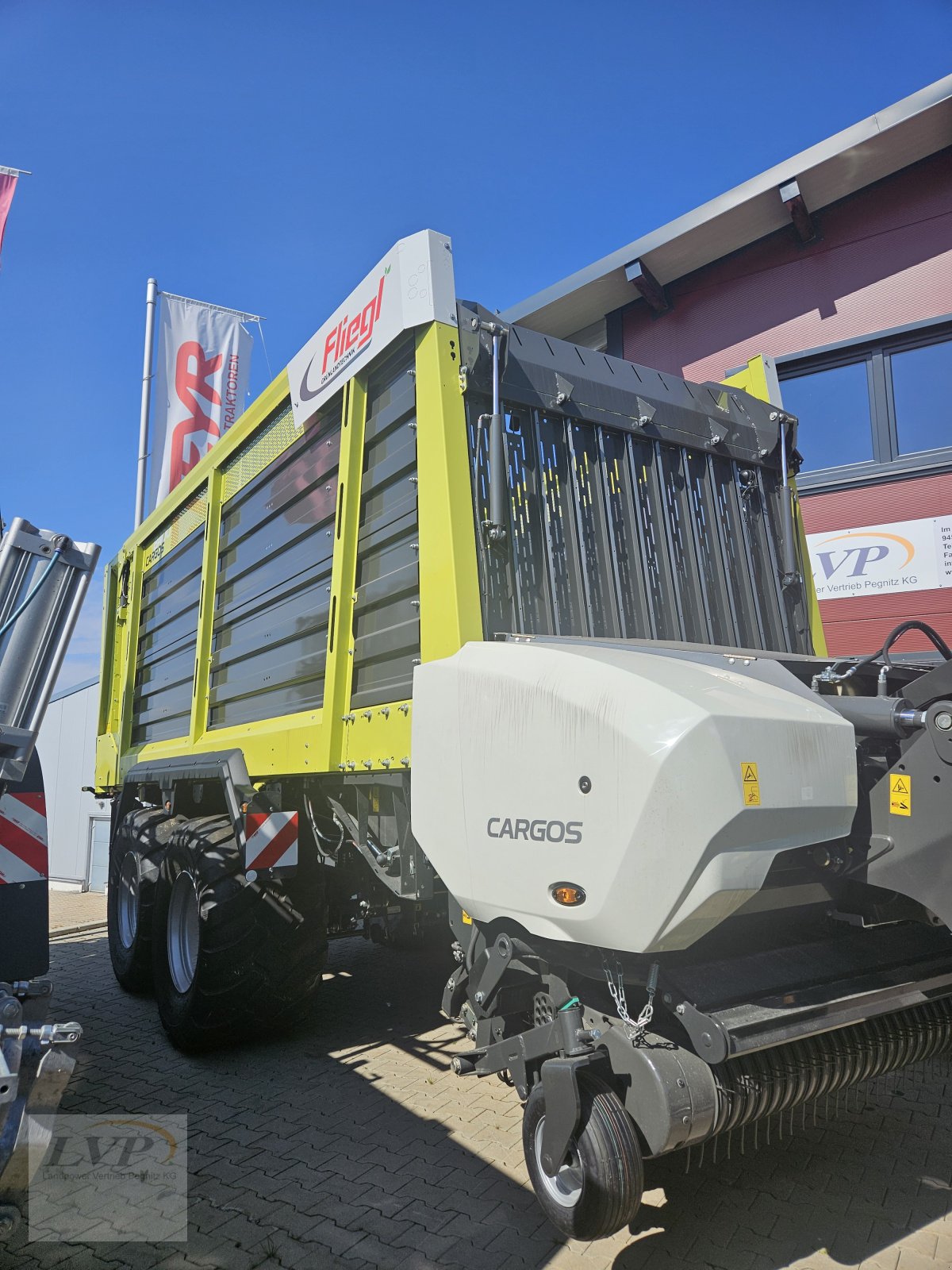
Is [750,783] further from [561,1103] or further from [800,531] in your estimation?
[800,531]

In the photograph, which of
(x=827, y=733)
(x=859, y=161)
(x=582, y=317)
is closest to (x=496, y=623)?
(x=827, y=733)

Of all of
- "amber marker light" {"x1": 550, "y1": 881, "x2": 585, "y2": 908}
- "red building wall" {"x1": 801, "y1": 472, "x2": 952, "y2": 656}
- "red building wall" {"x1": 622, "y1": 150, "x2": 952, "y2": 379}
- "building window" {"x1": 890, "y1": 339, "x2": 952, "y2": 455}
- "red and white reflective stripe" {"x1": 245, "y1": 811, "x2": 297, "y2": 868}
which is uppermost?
"red building wall" {"x1": 622, "y1": 150, "x2": 952, "y2": 379}

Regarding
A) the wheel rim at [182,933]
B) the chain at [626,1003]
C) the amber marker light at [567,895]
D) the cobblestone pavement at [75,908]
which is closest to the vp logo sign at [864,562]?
the wheel rim at [182,933]

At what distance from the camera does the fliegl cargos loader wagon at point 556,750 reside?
2.13 metres

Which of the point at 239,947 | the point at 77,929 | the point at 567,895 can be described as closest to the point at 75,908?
the point at 77,929

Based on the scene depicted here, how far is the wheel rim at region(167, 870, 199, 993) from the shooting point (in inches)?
→ 180

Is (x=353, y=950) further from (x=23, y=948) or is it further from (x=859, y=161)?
(x=859, y=161)

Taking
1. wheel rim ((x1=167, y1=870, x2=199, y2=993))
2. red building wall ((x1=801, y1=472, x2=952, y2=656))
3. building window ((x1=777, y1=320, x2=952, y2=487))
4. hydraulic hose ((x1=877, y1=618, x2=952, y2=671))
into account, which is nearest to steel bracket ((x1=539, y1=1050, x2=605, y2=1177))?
hydraulic hose ((x1=877, y1=618, x2=952, y2=671))

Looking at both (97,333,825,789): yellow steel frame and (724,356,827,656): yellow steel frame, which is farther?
(724,356,827,656): yellow steel frame

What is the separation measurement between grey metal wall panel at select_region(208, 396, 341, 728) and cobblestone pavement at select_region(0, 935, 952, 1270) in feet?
5.36

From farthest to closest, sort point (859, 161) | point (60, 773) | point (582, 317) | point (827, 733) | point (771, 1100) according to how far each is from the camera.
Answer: point (60, 773) < point (582, 317) < point (859, 161) < point (771, 1100) < point (827, 733)

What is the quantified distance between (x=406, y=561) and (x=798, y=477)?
4.83 metres

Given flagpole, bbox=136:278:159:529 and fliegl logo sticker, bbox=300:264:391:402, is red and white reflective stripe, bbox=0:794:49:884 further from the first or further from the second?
flagpole, bbox=136:278:159:529

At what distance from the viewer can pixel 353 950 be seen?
666 cm
